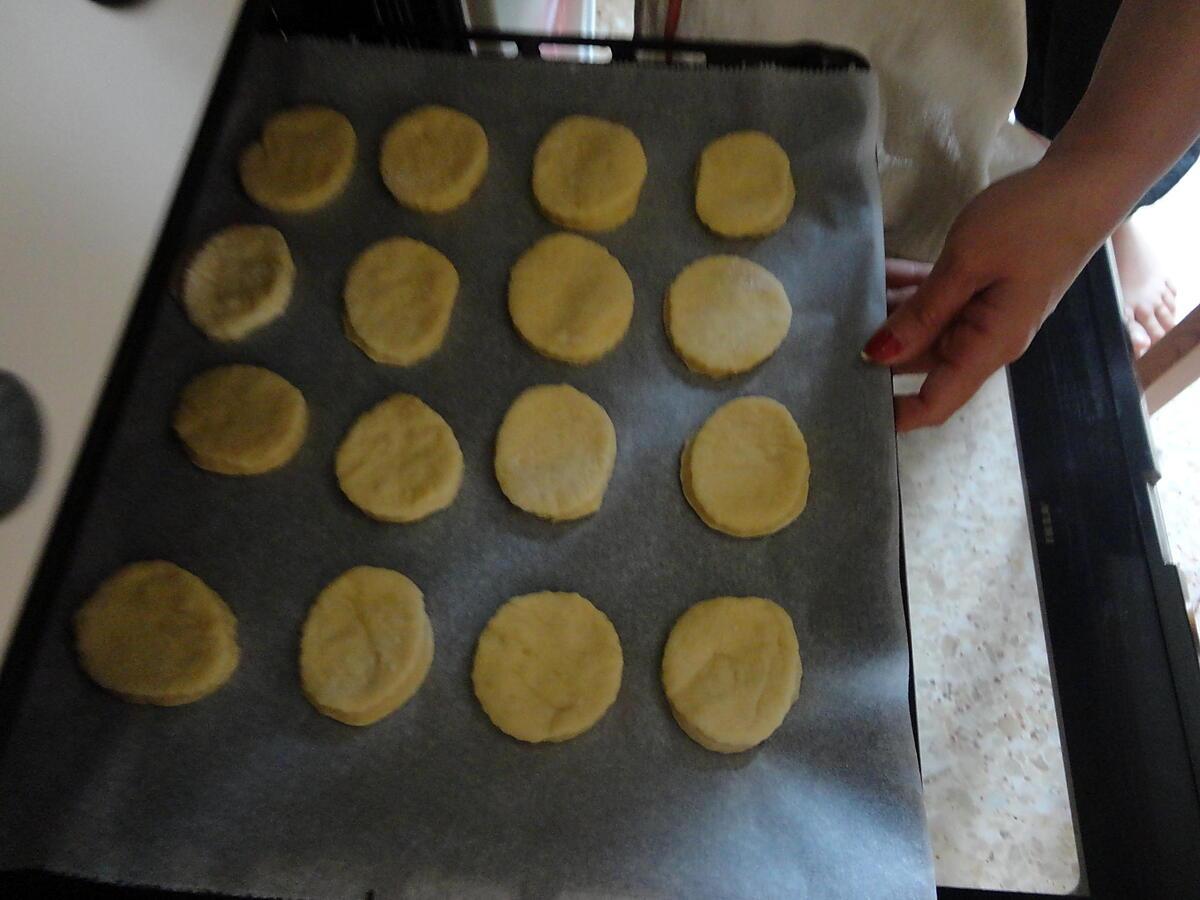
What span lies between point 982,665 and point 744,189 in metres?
0.74

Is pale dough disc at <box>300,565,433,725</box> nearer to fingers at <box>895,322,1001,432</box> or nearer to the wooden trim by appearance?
fingers at <box>895,322,1001,432</box>

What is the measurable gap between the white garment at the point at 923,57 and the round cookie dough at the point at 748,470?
518 mm

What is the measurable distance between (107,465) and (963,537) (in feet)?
3.74

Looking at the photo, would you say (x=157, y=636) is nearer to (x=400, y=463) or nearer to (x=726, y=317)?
(x=400, y=463)

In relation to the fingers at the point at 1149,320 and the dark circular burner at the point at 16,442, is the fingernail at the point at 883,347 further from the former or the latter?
the fingers at the point at 1149,320

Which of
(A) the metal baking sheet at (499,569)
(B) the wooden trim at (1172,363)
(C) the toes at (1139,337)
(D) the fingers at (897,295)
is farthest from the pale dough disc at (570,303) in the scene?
(C) the toes at (1139,337)

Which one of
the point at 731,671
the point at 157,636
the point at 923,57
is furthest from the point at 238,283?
the point at 923,57

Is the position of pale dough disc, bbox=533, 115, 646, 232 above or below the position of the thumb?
above

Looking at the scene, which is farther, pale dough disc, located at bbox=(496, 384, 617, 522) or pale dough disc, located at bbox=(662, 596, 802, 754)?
pale dough disc, located at bbox=(496, 384, 617, 522)

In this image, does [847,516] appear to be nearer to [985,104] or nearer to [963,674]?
[963,674]

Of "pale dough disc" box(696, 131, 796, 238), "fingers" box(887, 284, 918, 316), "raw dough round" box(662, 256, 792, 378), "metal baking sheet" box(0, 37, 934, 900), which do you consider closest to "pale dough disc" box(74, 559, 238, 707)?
"metal baking sheet" box(0, 37, 934, 900)

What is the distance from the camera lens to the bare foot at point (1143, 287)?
1582 millimetres

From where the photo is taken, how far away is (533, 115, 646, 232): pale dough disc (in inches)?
39.0

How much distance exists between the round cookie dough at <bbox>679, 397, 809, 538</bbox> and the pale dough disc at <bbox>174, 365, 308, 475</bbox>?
42cm
